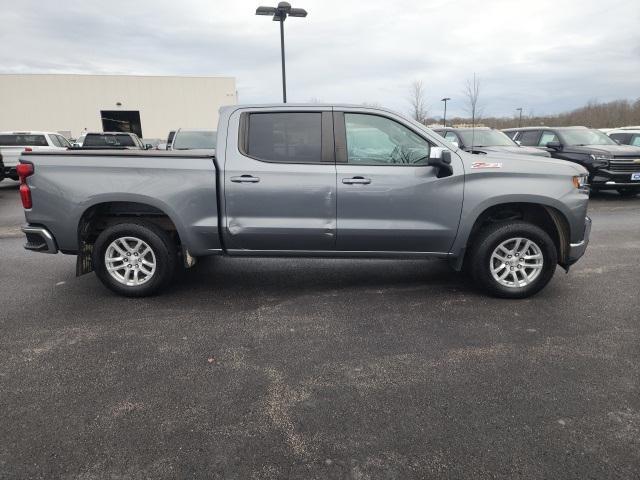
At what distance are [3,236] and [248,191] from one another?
19.3ft

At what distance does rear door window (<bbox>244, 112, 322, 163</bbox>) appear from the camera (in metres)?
4.48

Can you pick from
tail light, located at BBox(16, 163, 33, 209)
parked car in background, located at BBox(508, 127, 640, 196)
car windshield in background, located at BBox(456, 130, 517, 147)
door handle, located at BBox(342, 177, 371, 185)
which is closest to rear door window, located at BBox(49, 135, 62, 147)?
tail light, located at BBox(16, 163, 33, 209)

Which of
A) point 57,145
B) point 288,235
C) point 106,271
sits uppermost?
point 57,145

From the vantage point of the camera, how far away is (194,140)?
12.2 m

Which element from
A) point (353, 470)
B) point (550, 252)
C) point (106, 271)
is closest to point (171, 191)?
point (106, 271)

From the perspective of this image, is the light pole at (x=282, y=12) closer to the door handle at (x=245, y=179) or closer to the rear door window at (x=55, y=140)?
the rear door window at (x=55, y=140)

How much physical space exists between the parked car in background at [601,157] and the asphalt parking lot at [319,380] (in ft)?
23.2

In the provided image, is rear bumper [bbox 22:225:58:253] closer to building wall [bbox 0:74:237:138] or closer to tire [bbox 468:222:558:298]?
tire [bbox 468:222:558:298]

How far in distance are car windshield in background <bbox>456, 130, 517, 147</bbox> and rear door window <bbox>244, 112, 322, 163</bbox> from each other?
8.38 metres

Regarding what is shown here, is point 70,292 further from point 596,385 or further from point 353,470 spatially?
point 596,385

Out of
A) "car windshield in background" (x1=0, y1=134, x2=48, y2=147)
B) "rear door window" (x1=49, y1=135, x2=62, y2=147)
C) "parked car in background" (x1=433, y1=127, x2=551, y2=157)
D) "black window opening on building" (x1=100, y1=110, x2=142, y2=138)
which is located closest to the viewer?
"parked car in background" (x1=433, y1=127, x2=551, y2=157)

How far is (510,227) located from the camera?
454 centimetres

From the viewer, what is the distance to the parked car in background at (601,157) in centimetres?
1105

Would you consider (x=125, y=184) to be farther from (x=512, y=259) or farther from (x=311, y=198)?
(x=512, y=259)
